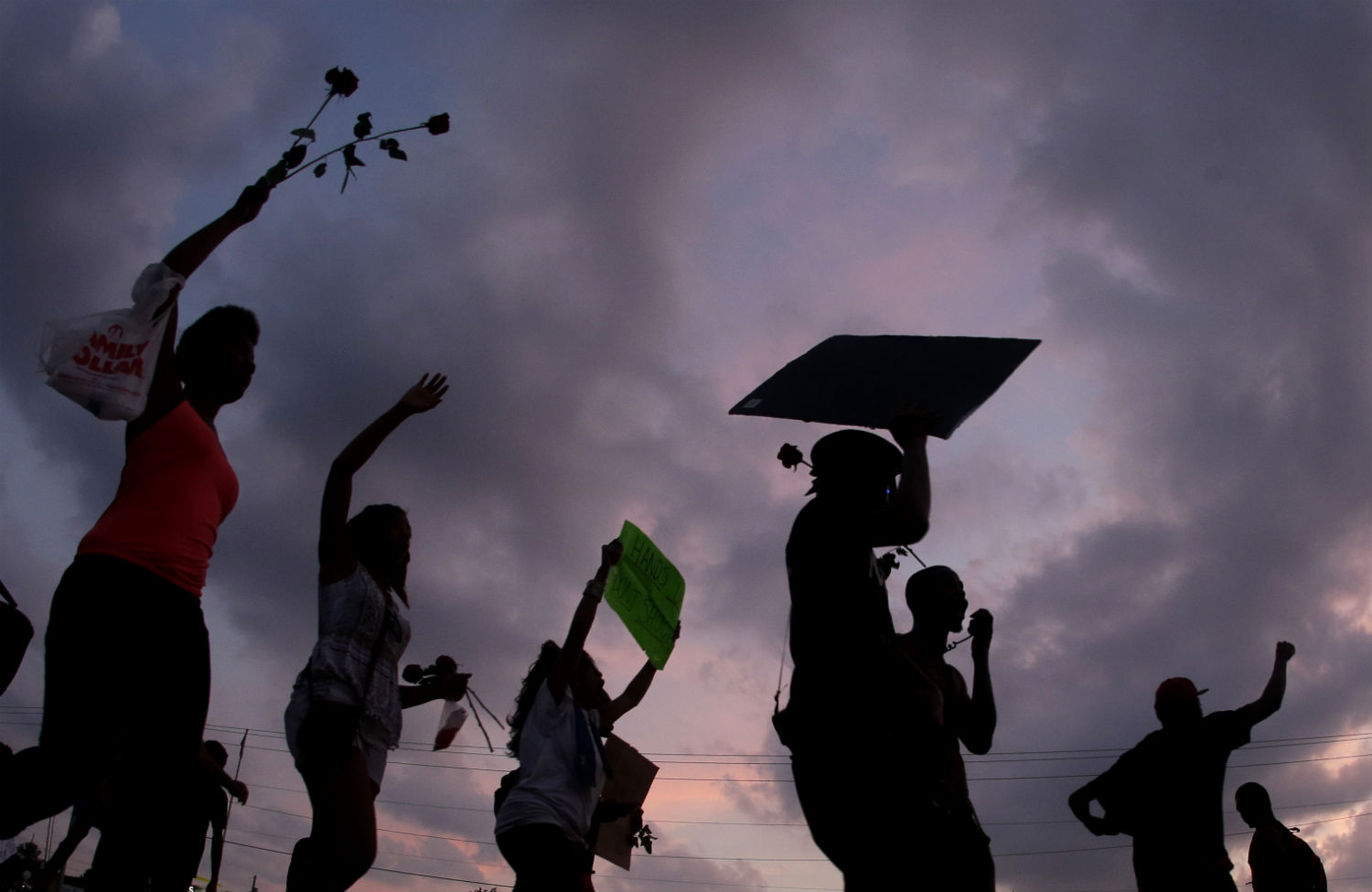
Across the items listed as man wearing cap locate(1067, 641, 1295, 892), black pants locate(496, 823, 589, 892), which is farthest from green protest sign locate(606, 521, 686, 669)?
man wearing cap locate(1067, 641, 1295, 892)

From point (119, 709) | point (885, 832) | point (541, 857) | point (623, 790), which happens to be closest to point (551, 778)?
point (541, 857)

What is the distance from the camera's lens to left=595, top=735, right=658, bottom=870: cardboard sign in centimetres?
655

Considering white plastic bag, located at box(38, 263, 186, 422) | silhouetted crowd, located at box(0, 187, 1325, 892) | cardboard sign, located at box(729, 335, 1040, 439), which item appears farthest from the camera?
cardboard sign, located at box(729, 335, 1040, 439)

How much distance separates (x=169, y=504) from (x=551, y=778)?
2.38 m

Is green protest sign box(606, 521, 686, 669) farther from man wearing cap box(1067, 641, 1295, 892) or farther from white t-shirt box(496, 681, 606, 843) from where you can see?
man wearing cap box(1067, 641, 1295, 892)

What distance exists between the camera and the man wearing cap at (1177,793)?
5.36 metres

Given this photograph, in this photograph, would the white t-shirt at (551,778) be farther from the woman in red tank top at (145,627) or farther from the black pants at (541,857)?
the woman in red tank top at (145,627)

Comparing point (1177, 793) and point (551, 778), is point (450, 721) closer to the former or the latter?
point (551, 778)

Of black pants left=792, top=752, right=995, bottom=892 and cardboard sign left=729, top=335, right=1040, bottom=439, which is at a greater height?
cardboard sign left=729, top=335, right=1040, bottom=439

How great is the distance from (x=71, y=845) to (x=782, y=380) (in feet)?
18.5

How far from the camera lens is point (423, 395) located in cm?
438

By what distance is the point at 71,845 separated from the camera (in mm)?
6625

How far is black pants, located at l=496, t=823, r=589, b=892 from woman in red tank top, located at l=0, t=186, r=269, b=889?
69.7 inches

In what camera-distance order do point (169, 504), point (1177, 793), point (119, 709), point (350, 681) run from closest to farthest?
point (119, 709), point (169, 504), point (350, 681), point (1177, 793)
